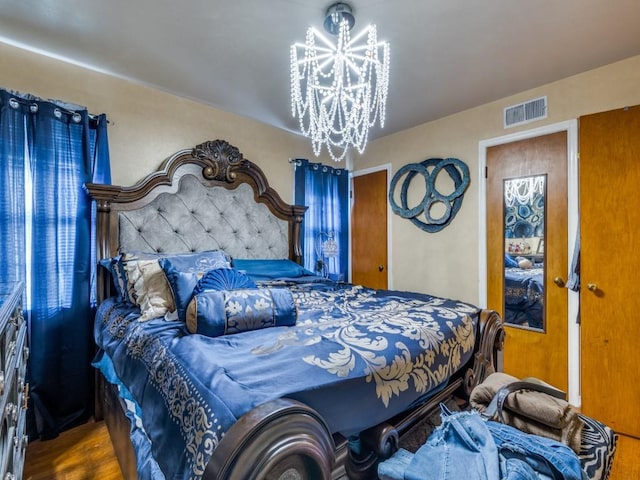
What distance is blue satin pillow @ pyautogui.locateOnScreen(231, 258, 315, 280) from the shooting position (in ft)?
8.63

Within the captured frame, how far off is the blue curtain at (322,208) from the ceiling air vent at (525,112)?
1.84m

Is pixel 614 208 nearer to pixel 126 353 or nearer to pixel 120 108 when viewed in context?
pixel 126 353

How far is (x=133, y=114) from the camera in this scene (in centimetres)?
245

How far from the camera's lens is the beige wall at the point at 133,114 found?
2041mm

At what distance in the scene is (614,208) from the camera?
2029 millimetres

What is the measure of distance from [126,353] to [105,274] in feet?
3.67

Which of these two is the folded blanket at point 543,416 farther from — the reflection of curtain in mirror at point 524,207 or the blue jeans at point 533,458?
the reflection of curtain in mirror at point 524,207

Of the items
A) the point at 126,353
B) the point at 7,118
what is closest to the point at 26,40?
the point at 7,118

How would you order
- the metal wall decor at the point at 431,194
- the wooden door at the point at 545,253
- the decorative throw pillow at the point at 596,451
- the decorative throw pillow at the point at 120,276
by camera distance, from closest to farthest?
the decorative throw pillow at the point at 596,451
the decorative throw pillow at the point at 120,276
the wooden door at the point at 545,253
the metal wall decor at the point at 431,194

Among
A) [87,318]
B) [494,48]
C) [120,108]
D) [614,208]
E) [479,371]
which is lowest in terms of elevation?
[479,371]

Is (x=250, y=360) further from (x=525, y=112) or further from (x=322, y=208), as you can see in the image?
(x=525, y=112)

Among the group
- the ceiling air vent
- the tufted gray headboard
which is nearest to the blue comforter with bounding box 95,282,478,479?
the tufted gray headboard

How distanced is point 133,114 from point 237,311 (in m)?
2.07

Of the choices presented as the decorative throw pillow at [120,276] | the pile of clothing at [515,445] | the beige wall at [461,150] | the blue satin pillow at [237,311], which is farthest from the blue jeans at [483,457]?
the beige wall at [461,150]
